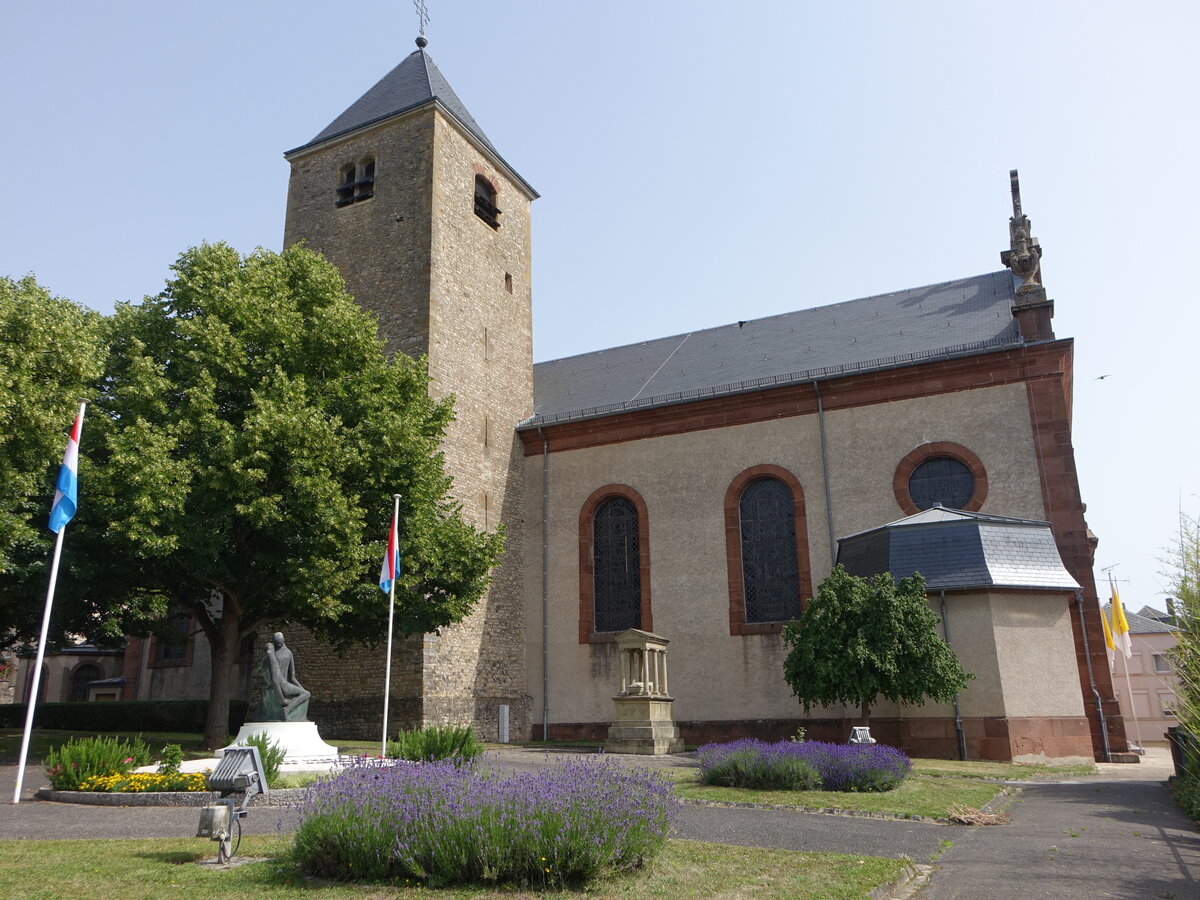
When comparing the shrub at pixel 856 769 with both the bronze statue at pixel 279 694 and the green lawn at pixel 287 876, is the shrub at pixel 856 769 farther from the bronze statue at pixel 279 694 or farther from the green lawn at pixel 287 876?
the bronze statue at pixel 279 694

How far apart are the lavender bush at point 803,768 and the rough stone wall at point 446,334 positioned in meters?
9.90

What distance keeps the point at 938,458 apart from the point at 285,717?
16.5 metres

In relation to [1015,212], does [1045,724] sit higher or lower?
lower

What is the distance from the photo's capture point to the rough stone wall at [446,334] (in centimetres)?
2250

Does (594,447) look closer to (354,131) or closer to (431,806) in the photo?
(354,131)

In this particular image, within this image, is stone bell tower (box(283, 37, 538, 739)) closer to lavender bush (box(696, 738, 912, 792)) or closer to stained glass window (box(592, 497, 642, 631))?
stained glass window (box(592, 497, 642, 631))

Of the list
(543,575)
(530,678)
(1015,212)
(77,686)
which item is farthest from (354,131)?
(77,686)

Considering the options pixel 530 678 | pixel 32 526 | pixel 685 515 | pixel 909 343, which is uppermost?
pixel 909 343

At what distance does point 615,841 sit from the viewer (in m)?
6.83

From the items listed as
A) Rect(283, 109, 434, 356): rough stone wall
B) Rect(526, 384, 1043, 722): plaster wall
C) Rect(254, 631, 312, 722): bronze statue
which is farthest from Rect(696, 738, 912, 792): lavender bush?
Rect(283, 109, 434, 356): rough stone wall

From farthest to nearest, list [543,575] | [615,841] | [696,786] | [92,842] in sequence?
[543,575] < [696,786] < [92,842] < [615,841]

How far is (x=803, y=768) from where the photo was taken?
13125mm

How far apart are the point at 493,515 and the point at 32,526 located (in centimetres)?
1156

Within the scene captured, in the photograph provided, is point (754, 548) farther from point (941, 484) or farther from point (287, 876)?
point (287, 876)
